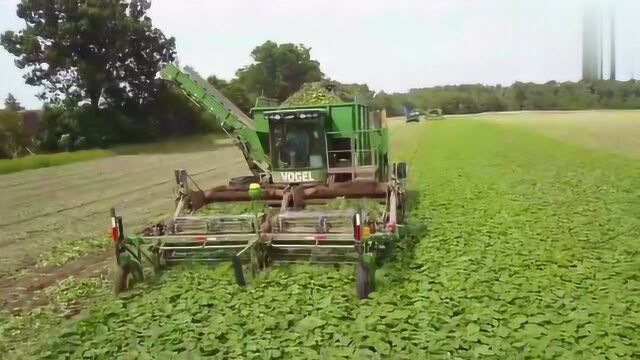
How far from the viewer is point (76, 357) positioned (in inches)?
203

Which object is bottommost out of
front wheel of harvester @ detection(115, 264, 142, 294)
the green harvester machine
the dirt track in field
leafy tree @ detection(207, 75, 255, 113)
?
the dirt track in field

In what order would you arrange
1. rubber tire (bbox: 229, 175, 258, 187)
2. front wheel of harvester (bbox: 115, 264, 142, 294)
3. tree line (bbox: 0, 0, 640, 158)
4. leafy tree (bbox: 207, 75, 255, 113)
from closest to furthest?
front wheel of harvester (bbox: 115, 264, 142, 294) → rubber tire (bbox: 229, 175, 258, 187) → tree line (bbox: 0, 0, 640, 158) → leafy tree (bbox: 207, 75, 255, 113)

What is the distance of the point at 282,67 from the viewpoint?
262ft

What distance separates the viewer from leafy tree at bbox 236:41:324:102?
76.6 meters

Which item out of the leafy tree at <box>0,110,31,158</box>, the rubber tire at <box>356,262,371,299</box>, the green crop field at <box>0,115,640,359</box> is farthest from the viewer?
the leafy tree at <box>0,110,31,158</box>

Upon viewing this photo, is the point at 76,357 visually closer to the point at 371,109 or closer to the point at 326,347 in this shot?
the point at 326,347

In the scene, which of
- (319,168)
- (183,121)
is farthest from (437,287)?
(183,121)

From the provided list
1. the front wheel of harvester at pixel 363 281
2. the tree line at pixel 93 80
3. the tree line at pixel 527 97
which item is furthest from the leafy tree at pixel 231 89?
the front wheel of harvester at pixel 363 281

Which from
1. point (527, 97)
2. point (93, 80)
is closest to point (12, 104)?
point (93, 80)

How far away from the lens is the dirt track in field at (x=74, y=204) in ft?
29.7

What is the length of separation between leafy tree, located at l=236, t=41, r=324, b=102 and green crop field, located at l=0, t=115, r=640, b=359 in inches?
2670

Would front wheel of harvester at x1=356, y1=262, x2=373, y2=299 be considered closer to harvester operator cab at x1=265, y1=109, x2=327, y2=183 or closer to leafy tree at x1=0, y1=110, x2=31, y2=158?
harvester operator cab at x1=265, y1=109, x2=327, y2=183

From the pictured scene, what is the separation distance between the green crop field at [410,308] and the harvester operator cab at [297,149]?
2.11 meters

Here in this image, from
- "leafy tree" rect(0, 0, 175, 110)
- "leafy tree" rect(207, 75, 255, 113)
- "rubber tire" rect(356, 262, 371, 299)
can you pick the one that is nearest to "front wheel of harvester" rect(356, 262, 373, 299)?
"rubber tire" rect(356, 262, 371, 299)
